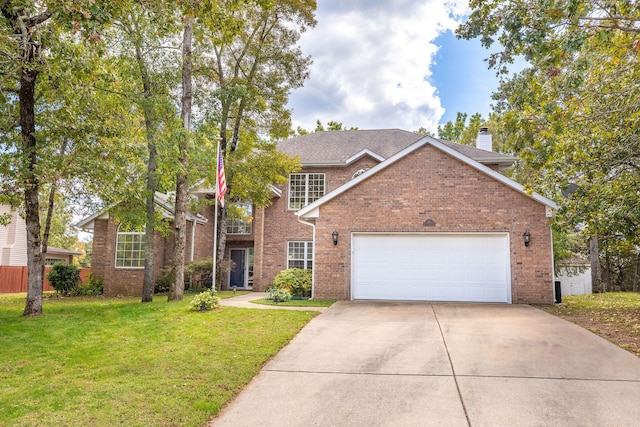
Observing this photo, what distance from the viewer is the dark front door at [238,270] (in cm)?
1994

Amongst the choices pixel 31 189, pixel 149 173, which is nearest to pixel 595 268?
pixel 149 173

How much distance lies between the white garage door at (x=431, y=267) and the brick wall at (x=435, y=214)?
0.27m

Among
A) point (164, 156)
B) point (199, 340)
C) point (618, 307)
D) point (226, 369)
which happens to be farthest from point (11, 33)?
point (618, 307)

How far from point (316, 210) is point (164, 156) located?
490 centimetres

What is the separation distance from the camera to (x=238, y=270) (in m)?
20.0

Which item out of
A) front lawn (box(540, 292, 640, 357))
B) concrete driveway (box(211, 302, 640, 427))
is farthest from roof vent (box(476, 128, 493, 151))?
concrete driveway (box(211, 302, 640, 427))

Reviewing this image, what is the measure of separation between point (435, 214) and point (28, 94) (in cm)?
1115

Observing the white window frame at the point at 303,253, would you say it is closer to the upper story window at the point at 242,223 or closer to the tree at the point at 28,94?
the upper story window at the point at 242,223

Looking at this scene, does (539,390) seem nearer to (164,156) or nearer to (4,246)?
(164,156)

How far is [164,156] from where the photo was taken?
12.8 meters

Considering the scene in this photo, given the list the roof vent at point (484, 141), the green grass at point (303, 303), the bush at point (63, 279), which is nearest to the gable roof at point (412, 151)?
the green grass at point (303, 303)

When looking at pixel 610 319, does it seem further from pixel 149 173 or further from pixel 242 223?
pixel 242 223

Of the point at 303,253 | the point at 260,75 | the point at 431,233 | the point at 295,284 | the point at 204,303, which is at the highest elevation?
the point at 260,75

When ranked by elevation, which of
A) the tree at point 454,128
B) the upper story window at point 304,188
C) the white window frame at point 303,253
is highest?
the tree at point 454,128
